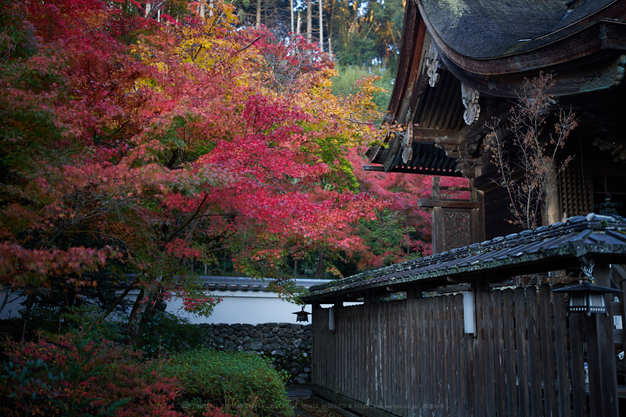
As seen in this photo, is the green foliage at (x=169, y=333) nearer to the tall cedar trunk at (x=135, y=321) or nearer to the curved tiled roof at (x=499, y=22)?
the tall cedar trunk at (x=135, y=321)

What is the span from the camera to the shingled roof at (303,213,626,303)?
415 cm

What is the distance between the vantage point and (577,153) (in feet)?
28.0

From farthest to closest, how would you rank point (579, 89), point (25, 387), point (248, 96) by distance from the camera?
point (248, 96)
point (579, 89)
point (25, 387)

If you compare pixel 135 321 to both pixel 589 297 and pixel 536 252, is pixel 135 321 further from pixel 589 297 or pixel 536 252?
pixel 589 297

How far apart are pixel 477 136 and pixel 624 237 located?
20.3 ft

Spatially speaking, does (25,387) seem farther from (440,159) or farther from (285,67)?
(285,67)

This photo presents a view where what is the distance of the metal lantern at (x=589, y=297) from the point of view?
4.15 m

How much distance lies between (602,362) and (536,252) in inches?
42.9

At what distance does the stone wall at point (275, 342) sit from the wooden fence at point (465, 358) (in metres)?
5.77

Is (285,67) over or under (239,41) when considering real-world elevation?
over

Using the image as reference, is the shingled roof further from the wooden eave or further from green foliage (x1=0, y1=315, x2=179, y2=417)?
green foliage (x1=0, y1=315, x2=179, y2=417)

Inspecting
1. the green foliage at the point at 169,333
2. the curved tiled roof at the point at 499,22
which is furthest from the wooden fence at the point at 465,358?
the green foliage at the point at 169,333

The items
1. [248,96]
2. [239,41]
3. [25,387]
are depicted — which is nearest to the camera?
[25,387]

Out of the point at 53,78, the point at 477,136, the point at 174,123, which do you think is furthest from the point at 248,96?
the point at 477,136
